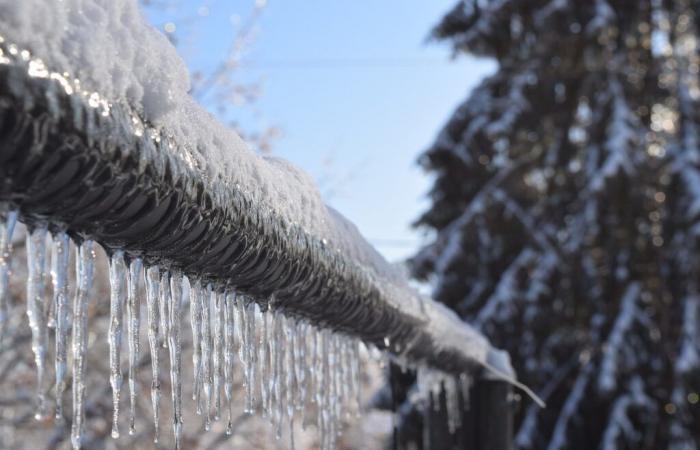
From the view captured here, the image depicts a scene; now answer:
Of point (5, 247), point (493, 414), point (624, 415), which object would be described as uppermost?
point (5, 247)

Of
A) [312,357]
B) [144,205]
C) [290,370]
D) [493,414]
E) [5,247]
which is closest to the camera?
[5,247]

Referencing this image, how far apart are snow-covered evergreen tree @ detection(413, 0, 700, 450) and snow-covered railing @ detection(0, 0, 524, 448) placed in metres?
7.48

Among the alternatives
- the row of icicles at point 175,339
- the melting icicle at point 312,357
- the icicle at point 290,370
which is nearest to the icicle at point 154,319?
the row of icicles at point 175,339

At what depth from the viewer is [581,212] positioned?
9305 mm

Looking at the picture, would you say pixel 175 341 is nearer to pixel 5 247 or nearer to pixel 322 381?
pixel 5 247

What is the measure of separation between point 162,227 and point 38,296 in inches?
5.4

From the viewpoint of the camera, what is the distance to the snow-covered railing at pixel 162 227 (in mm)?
655

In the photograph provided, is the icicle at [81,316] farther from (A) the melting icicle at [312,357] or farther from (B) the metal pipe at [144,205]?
(A) the melting icicle at [312,357]

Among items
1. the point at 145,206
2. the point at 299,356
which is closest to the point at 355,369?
the point at 299,356

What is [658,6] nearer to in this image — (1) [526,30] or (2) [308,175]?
(1) [526,30]

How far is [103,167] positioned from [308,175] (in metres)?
0.74

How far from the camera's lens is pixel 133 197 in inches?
30.8

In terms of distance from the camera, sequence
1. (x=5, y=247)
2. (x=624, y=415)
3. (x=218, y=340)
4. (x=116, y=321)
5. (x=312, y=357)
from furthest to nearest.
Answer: (x=624, y=415) < (x=312, y=357) < (x=218, y=340) < (x=116, y=321) < (x=5, y=247)

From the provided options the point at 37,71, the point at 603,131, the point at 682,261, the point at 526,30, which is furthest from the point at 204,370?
the point at 526,30
